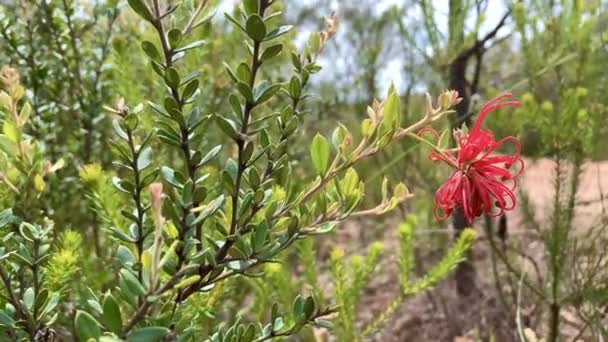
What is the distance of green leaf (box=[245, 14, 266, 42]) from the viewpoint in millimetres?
791

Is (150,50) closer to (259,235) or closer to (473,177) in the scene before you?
(259,235)

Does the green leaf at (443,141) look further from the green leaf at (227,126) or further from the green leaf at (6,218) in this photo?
the green leaf at (6,218)

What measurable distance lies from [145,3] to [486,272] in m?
2.71

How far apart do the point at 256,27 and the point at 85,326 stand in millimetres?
337

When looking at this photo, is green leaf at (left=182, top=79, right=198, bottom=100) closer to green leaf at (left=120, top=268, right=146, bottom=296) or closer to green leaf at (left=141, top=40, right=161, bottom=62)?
green leaf at (left=141, top=40, right=161, bottom=62)

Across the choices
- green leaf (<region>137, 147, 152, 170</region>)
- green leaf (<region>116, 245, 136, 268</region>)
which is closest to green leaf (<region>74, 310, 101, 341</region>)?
green leaf (<region>116, 245, 136, 268</region>)

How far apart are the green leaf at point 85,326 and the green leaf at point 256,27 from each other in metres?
0.33

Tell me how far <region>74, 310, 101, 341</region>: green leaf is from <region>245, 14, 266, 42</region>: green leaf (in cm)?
33

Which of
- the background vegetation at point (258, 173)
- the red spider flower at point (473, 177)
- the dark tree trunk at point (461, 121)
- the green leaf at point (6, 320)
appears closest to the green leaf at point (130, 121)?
the background vegetation at point (258, 173)

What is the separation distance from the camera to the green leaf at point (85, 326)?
0.62m

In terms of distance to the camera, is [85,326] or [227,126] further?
[227,126]

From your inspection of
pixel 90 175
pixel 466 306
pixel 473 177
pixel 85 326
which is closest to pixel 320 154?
pixel 473 177

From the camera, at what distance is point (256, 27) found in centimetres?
80

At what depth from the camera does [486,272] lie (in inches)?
129
